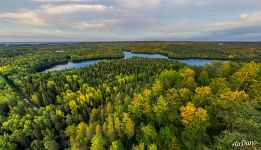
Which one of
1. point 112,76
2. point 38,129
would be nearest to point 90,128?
point 38,129

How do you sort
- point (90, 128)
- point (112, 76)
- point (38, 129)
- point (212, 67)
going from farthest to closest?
point (112, 76), point (212, 67), point (38, 129), point (90, 128)

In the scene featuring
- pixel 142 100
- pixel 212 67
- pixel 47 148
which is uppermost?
pixel 212 67

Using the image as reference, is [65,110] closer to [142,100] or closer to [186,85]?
[142,100]

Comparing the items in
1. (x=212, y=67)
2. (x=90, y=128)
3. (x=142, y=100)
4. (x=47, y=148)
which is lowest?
(x=47, y=148)

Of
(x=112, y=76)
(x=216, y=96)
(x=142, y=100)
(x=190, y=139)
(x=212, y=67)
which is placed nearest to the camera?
(x=190, y=139)

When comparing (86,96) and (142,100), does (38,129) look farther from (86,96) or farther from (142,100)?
(142,100)

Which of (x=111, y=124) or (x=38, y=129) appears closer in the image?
(x=111, y=124)

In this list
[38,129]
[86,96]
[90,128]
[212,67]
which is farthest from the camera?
[86,96]

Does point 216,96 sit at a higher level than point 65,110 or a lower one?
higher

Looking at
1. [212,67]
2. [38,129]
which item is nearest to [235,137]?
[212,67]

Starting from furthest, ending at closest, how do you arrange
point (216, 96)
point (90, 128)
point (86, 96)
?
point (86, 96)
point (90, 128)
point (216, 96)
